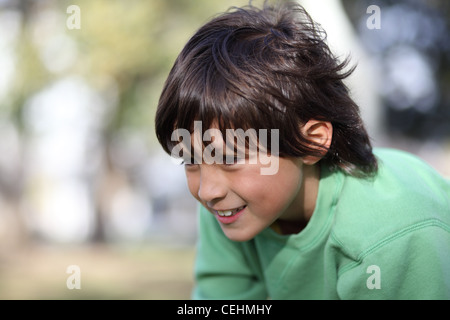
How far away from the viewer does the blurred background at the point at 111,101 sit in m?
6.81

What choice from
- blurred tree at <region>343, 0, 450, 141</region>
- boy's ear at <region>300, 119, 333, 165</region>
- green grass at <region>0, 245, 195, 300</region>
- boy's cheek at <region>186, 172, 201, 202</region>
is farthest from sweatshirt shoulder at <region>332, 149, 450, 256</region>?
blurred tree at <region>343, 0, 450, 141</region>

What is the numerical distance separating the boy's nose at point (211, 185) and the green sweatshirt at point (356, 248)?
32 cm

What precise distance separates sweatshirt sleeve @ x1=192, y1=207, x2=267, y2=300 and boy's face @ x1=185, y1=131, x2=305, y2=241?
1.13ft

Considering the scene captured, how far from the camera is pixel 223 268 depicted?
1.72 m

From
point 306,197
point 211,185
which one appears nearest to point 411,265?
point 306,197

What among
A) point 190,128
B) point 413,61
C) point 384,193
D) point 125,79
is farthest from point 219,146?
point 413,61

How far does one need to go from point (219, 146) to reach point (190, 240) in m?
10.5

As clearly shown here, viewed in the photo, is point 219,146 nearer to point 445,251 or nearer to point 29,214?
point 445,251

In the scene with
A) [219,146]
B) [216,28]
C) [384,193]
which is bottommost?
[384,193]

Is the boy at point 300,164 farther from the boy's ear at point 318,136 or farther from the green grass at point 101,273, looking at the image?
the green grass at point 101,273

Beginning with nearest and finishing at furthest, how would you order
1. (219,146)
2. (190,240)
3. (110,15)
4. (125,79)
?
(219,146), (110,15), (125,79), (190,240)

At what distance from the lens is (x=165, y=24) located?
807 centimetres

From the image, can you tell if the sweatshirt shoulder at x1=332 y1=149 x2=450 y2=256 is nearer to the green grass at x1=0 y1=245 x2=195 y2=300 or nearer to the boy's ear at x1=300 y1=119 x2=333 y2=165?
the boy's ear at x1=300 y1=119 x2=333 y2=165
